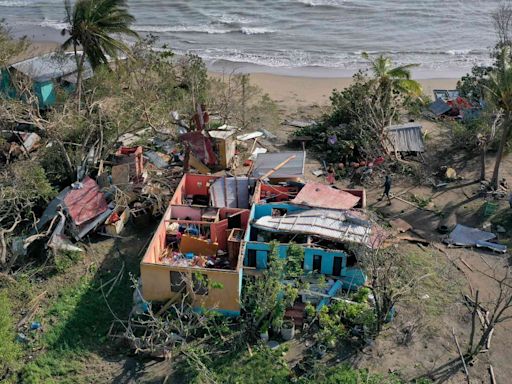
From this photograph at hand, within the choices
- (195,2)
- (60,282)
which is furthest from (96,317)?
(195,2)

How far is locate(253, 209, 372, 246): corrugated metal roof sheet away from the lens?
1883 cm

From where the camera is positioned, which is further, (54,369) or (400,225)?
(400,225)

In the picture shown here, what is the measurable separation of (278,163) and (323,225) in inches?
219

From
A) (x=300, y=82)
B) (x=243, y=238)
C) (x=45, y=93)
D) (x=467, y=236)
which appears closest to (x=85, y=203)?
(x=243, y=238)

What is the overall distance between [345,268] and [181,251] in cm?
565

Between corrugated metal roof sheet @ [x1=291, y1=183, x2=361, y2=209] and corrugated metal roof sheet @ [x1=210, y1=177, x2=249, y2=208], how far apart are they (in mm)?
2367

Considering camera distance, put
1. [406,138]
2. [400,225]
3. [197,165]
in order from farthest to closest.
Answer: [406,138], [197,165], [400,225]

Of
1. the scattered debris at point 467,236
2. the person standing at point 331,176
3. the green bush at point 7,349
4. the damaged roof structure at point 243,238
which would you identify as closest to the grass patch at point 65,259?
the green bush at point 7,349

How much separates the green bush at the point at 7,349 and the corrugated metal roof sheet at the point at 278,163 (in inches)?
434

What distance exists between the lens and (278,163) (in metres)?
24.2

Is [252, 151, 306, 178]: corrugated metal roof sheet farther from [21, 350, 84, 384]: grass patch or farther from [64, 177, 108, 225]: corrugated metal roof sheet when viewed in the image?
[21, 350, 84, 384]: grass patch

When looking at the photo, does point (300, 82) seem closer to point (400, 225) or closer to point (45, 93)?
point (45, 93)

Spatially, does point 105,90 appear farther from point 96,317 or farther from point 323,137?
point 96,317

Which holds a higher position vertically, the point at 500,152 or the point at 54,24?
the point at 54,24
